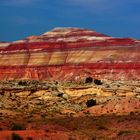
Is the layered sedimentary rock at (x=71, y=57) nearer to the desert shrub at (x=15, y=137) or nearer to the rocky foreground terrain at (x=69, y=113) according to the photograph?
the rocky foreground terrain at (x=69, y=113)

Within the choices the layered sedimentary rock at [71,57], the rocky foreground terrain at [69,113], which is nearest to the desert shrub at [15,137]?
the rocky foreground terrain at [69,113]

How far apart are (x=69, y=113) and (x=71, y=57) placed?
275ft

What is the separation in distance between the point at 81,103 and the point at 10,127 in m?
26.1

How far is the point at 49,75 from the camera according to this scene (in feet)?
420

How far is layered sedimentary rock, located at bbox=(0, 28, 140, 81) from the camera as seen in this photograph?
395ft

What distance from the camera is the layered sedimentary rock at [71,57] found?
395 feet

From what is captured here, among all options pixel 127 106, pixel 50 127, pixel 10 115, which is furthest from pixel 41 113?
pixel 50 127

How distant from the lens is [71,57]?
13375cm

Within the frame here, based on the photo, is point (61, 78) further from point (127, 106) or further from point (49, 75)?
point (127, 106)

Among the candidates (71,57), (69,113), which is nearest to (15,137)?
(69,113)

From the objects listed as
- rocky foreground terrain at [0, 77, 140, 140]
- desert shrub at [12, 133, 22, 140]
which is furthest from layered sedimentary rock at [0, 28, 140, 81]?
desert shrub at [12, 133, 22, 140]

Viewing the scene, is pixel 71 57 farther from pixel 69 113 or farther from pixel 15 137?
pixel 15 137

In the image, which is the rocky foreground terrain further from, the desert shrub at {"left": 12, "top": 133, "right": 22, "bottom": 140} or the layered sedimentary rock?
the layered sedimentary rock

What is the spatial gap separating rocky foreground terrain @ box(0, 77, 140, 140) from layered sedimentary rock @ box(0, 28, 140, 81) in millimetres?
50142
